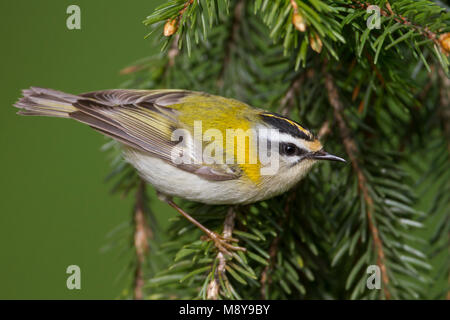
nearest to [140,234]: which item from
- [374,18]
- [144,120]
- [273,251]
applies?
[144,120]

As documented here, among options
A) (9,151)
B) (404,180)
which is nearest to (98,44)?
(9,151)

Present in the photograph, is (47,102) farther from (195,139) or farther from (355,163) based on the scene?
(355,163)

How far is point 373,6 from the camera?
1.08m

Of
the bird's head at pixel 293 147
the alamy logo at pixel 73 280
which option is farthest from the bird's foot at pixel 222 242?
the alamy logo at pixel 73 280

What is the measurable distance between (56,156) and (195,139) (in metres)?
1.28

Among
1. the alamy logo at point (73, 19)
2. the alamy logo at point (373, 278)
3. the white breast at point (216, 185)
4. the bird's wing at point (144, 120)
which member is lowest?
the alamy logo at point (373, 278)

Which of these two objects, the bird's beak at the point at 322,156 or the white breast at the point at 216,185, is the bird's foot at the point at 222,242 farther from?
the bird's beak at the point at 322,156

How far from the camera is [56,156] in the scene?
2623mm

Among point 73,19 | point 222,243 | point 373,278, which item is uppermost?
point 73,19

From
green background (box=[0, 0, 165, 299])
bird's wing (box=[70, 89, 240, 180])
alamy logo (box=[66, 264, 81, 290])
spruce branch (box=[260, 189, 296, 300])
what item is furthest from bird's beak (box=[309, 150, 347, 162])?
green background (box=[0, 0, 165, 299])

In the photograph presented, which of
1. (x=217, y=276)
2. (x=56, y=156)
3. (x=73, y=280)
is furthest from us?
(x=56, y=156)

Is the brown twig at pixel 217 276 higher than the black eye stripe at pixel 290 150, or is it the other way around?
the black eye stripe at pixel 290 150

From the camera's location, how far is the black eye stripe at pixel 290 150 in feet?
4.93

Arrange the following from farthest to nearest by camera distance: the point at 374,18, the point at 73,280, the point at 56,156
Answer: the point at 56,156, the point at 73,280, the point at 374,18
